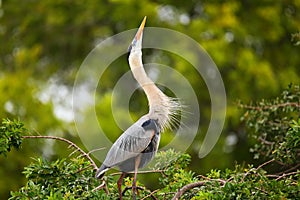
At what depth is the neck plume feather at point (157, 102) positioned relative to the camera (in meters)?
5.31

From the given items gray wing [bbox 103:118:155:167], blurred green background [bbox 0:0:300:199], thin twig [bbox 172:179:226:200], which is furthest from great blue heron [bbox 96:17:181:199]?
blurred green background [bbox 0:0:300:199]

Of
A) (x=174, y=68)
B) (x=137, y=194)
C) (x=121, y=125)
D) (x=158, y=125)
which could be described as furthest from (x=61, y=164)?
(x=174, y=68)

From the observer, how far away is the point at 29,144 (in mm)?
11773

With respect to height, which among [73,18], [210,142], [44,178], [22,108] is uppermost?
[73,18]

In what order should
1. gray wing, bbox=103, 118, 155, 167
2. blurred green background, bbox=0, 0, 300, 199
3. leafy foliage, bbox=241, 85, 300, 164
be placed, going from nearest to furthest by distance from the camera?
gray wing, bbox=103, 118, 155, 167, leafy foliage, bbox=241, 85, 300, 164, blurred green background, bbox=0, 0, 300, 199

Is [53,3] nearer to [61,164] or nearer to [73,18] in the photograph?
[73,18]

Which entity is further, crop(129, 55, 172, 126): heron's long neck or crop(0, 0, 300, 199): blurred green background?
crop(0, 0, 300, 199): blurred green background

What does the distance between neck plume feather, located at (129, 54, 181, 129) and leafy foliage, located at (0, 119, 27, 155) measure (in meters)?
1.12

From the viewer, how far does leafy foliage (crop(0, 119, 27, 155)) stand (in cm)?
446

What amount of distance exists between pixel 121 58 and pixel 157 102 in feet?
31.7

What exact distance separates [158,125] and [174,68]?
28.6 ft

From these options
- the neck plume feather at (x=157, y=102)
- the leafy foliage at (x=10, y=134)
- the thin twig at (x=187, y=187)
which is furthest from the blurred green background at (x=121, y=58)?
the thin twig at (x=187, y=187)

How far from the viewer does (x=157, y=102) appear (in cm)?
535

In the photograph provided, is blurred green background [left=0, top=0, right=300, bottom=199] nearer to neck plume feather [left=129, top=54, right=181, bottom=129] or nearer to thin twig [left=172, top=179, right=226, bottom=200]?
neck plume feather [left=129, top=54, right=181, bottom=129]
